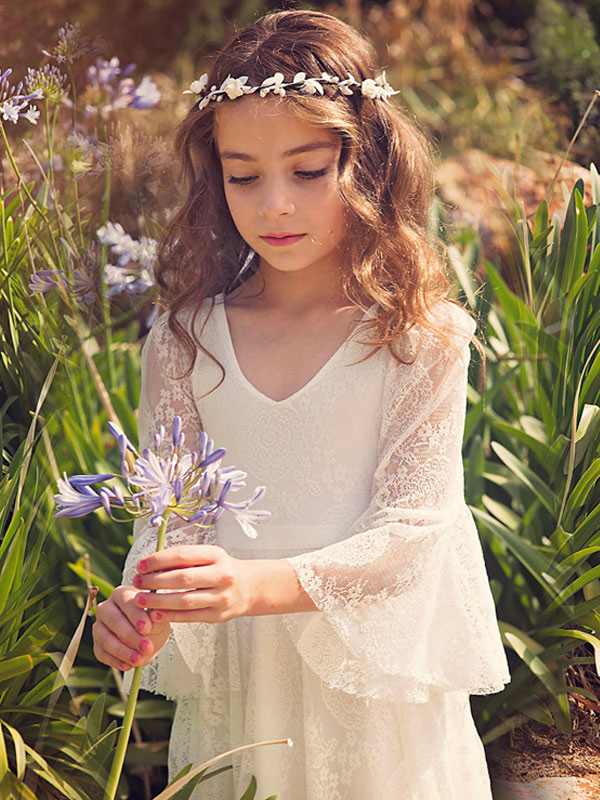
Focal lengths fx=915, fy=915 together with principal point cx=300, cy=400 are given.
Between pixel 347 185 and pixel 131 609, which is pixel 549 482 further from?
pixel 131 609

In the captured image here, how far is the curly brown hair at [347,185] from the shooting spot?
3.63 ft

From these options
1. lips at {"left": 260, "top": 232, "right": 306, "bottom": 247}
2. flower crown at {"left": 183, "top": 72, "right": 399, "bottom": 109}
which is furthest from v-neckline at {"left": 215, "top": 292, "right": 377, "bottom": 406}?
flower crown at {"left": 183, "top": 72, "right": 399, "bottom": 109}

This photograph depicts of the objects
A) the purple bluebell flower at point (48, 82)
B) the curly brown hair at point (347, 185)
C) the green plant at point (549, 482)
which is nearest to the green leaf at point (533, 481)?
the green plant at point (549, 482)

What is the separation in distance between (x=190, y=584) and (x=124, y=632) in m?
0.10

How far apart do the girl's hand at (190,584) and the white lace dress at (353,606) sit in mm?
215

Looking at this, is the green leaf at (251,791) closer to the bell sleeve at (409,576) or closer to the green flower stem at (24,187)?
the bell sleeve at (409,576)

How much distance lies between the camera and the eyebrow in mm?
1051

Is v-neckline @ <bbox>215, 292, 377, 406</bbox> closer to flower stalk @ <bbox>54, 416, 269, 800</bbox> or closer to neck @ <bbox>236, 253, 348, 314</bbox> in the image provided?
neck @ <bbox>236, 253, 348, 314</bbox>

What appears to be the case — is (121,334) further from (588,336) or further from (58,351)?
(588,336)

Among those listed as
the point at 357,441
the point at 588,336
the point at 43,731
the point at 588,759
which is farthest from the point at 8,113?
the point at 588,759

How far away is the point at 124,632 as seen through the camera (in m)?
0.85

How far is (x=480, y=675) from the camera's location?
3.61 feet

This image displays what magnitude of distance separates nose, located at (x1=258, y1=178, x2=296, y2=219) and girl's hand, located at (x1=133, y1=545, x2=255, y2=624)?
0.40m

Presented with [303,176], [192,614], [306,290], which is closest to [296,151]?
[303,176]
